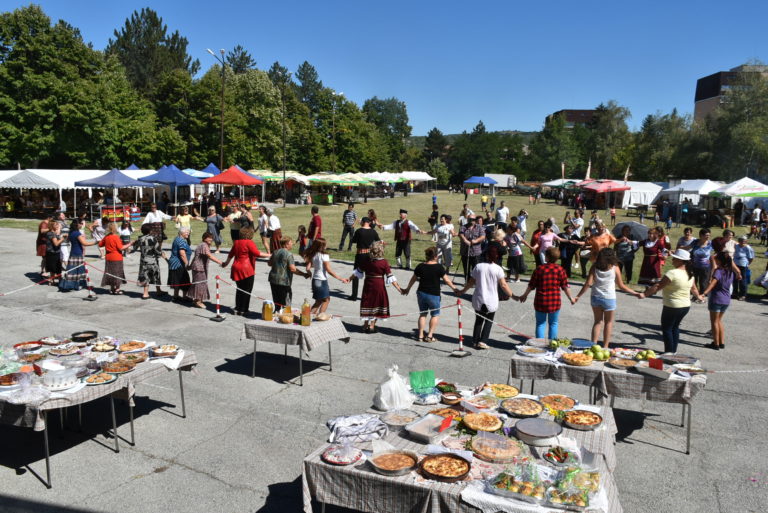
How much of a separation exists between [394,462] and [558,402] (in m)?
1.95

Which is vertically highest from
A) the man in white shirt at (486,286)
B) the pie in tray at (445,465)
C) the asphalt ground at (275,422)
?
Answer: the man in white shirt at (486,286)

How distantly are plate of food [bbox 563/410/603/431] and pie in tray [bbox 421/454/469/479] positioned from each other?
118cm

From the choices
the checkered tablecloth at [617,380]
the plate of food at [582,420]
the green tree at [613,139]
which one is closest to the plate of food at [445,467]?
the plate of food at [582,420]

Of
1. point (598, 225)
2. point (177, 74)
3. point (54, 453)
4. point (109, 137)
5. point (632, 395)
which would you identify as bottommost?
point (54, 453)

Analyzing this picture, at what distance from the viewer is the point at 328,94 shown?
223 ft

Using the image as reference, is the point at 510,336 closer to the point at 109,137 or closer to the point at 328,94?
the point at 109,137

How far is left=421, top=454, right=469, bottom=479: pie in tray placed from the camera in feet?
12.6

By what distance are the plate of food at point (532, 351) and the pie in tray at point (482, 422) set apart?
1.77 meters

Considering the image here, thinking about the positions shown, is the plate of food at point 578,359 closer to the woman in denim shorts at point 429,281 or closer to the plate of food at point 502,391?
the plate of food at point 502,391

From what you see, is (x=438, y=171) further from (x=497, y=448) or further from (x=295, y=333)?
(x=497, y=448)

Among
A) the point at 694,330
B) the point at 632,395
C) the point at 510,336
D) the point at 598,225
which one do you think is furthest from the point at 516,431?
the point at 598,225

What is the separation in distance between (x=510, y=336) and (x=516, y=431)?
5.89m

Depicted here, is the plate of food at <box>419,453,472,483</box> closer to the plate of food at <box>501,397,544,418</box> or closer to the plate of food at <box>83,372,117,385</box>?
the plate of food at <box>501,397,544,418</box>

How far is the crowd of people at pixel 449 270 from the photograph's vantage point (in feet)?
27.1
